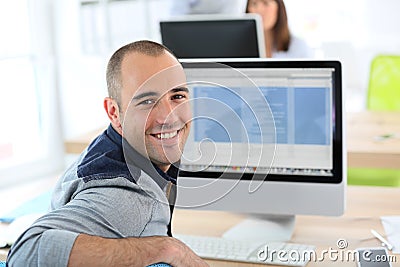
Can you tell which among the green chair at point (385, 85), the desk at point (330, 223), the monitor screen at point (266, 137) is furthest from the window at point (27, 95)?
the monitor screen at point (266, 137)

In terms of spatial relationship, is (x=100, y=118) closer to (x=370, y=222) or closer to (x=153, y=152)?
(x=370, y=222)

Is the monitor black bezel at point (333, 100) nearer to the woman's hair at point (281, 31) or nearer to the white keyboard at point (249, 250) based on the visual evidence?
the white keyboard at point (249, 250)

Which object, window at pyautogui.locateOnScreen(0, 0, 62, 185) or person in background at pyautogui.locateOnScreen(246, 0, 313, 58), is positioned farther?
window at pyautogui.locateOnScreen(0, 0, 62, 185)

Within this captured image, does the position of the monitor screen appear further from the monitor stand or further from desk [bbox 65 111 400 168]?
desk [bbox 65 111 400 168]

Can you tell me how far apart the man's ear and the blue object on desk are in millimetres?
674

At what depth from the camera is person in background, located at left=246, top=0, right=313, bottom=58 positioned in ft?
11.6

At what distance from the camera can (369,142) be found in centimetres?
244

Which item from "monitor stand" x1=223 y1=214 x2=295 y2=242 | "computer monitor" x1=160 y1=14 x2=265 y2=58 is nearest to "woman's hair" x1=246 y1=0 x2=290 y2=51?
"computer monitor" x1=160 y1=14 x2=265 y2=58

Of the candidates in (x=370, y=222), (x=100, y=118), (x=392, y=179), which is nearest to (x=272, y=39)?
(x=392, y=179)

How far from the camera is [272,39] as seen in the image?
3.60 m

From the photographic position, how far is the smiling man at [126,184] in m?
1.12

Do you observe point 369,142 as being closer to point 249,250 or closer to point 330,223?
point 330,223

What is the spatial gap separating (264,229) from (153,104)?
2.14 feet

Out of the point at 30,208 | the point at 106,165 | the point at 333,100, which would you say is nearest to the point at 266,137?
the point at 333,100
